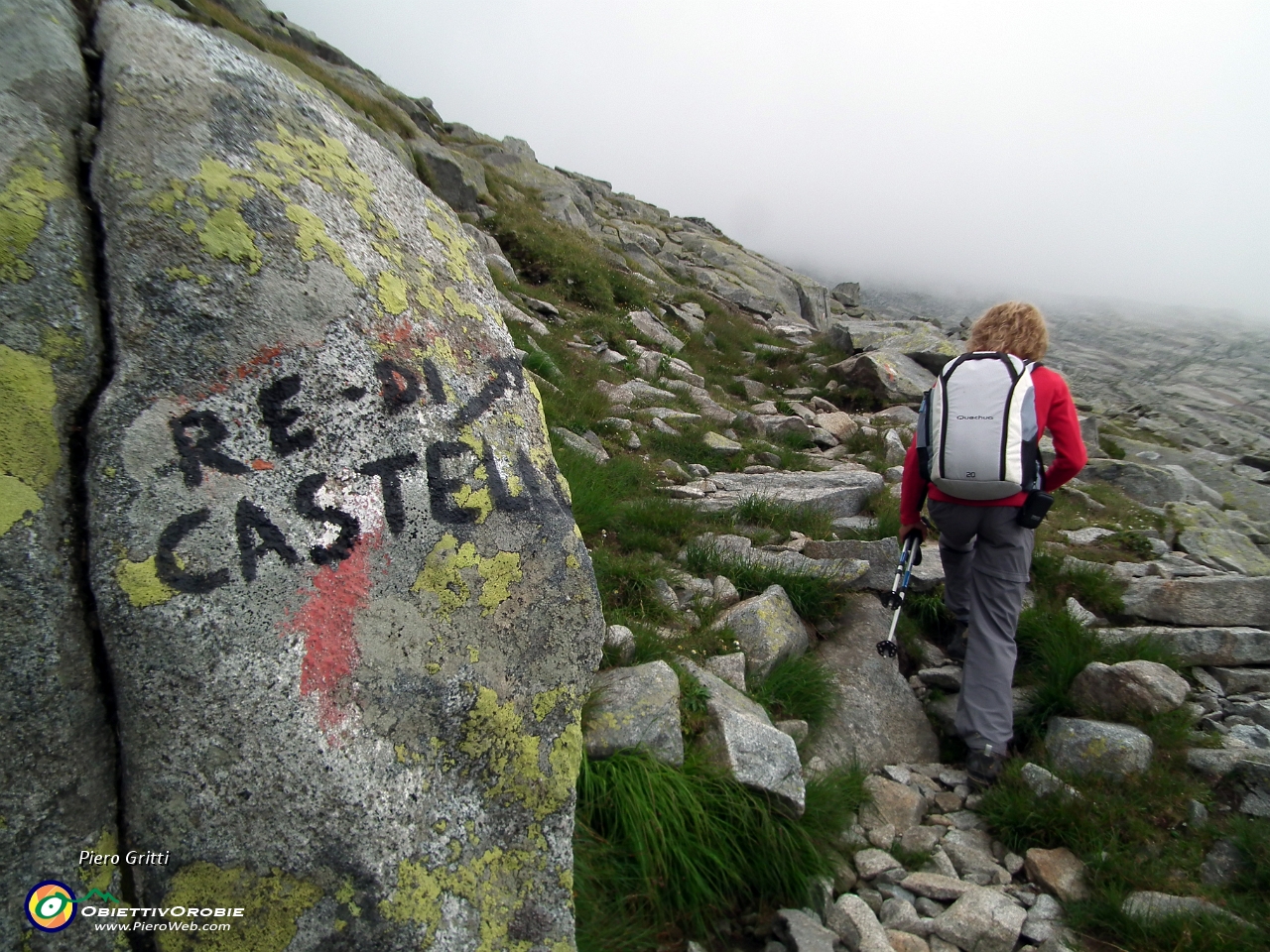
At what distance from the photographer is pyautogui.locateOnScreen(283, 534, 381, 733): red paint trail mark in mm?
2068

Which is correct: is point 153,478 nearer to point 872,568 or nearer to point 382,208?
point 382,208

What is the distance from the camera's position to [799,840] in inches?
121

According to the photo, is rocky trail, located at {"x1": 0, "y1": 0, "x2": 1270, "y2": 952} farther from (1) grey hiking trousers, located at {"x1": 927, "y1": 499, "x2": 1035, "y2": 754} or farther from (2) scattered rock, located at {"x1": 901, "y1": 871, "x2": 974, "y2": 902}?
(1) grey hiking trousers, located at {"x1": 927, "y1": 499, "x2": 1035, "y2": 754}

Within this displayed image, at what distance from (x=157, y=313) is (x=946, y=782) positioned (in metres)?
4.80

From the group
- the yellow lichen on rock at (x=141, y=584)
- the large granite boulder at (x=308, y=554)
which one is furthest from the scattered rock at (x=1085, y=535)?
the yellow lichen on rock at (x=141, y=584)

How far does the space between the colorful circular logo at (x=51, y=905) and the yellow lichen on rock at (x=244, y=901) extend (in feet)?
0.74

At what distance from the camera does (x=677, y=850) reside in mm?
2814

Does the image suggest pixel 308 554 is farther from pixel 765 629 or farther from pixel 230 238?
pixel 765 629

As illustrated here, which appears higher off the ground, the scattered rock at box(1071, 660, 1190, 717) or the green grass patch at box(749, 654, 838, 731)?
the scattered rock at box(1071, 660, 1190, 717)

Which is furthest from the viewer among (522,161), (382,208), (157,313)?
(522,161)

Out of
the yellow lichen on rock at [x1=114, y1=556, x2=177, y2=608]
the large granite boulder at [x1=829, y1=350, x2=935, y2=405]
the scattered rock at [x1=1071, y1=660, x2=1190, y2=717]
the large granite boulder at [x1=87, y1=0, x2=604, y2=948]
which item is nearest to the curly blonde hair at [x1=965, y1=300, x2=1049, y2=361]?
the scattered rock at [x1=1071, y1=660, x2=1190, y2=717]

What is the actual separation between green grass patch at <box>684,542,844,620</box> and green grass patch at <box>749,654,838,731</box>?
76 cm

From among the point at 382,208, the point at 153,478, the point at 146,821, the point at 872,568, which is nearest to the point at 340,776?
the point at 146,821

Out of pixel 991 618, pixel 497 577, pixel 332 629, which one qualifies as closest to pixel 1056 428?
pixel 991 618
